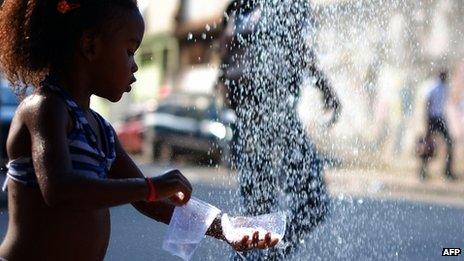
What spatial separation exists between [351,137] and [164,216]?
16824mm

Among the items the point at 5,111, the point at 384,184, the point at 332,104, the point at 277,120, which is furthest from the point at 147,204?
the point at 384,184

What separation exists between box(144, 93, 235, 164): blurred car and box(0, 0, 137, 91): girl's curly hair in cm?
1510

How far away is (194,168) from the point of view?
58.2 feet

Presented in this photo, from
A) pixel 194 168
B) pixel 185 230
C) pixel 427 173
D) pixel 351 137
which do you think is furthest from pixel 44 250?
pixel 351 137

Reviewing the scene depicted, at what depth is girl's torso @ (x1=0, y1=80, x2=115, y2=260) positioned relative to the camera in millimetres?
2357


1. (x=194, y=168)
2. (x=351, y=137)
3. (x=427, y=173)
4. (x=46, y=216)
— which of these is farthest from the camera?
(x=351, y=137)

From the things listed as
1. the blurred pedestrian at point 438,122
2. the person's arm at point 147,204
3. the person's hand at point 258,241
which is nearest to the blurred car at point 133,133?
the blurred pedestrian at point 438,122

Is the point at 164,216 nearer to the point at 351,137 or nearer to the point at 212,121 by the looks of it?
the point at 212,121

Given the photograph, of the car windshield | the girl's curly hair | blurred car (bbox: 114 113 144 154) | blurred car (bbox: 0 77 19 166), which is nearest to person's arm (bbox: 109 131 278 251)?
the girl's curly hair

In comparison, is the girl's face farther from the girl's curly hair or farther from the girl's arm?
the girl's arm

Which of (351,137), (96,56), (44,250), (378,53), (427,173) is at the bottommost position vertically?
(44,250)

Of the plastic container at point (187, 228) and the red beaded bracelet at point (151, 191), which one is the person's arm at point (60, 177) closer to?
the red beaded bracelet at point (151, 191)

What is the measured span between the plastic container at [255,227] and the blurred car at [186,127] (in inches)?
587

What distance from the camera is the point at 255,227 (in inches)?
103
